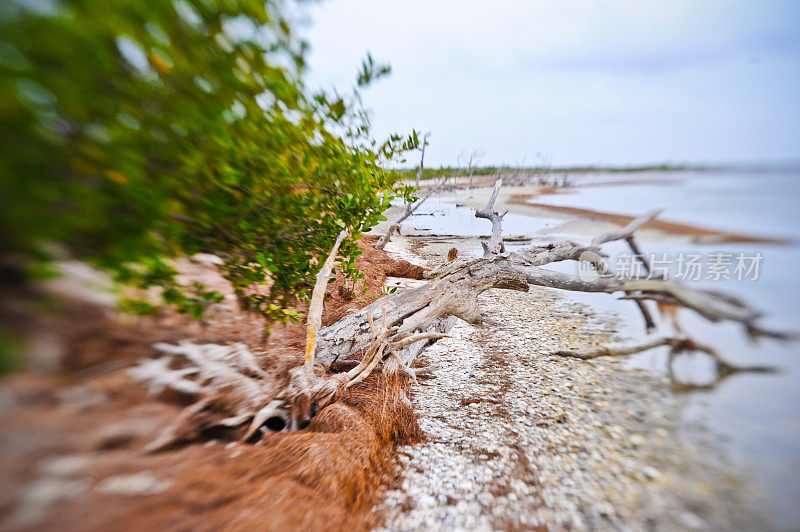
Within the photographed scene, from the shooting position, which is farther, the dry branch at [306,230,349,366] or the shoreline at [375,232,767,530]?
the dry branch at [306,230,349,366]

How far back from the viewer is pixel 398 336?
4461mm

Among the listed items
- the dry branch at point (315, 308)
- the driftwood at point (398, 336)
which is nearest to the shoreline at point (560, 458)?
the driftwood at point (398, 336)

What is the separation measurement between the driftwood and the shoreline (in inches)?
29.3

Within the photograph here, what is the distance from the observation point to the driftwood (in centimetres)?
224

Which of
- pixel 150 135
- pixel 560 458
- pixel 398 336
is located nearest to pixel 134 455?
pixel 150 135

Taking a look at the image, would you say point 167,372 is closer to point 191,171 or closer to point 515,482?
point 191,171

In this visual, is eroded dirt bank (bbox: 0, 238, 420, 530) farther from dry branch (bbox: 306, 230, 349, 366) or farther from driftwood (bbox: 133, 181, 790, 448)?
dry branch (bbox: 306, 230, 349, 366)

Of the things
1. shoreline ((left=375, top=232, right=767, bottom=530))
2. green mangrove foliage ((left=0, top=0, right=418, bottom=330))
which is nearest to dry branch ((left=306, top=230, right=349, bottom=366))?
green mangrove foliage ((left=0, top=0, right=418, bottom=330))

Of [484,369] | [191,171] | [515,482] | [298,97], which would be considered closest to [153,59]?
[191,171]

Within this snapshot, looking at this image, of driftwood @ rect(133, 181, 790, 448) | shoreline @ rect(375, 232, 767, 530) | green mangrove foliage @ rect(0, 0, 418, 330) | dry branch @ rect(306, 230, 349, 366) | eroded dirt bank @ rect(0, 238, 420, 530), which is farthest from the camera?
dry branch @ rect(306, 230, 349, 366)

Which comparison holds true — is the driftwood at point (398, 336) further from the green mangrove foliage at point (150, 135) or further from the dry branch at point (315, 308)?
the green mangrove foliage at point (150, 135)

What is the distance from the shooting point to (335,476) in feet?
7.92

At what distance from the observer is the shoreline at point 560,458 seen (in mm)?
2102

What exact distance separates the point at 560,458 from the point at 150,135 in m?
4.49
